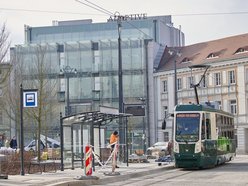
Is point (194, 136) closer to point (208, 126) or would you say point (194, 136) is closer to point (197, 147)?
point (197, 147)

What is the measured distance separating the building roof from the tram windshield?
4406 cm

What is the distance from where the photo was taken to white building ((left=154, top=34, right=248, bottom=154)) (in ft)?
247

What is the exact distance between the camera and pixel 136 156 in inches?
1489

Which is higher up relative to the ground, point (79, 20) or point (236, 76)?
point (79, 20)

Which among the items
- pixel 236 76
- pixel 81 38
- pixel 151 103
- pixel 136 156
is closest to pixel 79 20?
pixel 81 38

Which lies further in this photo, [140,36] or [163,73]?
[140,36]

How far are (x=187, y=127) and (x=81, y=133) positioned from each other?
561 cm

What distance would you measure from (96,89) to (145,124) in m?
9.30

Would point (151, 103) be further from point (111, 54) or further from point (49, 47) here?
point (49, 47)

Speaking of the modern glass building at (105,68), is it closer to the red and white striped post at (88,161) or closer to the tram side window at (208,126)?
the tram side window at (208,126)

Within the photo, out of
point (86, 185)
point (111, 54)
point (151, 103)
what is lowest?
point (86, 185)

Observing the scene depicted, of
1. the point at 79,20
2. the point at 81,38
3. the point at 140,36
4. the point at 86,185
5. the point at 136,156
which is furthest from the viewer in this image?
the point at 79,20

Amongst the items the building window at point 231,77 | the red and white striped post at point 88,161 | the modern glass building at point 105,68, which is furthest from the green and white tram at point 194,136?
the modern glass building at point 105,68

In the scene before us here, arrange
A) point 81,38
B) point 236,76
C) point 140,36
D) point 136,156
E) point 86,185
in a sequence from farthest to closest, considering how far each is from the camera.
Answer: point 81,38
point 140,36
point 236,76
point 136,156
point 86,185
